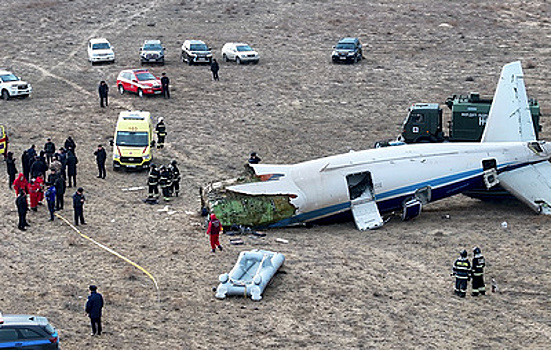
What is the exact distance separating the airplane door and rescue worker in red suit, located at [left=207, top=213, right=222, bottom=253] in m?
5.50

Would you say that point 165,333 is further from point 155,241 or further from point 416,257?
point 416,257

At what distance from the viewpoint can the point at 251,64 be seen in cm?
5984

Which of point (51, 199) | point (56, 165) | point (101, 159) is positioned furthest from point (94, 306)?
point (101, 159)

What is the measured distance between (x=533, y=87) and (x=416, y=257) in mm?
28451

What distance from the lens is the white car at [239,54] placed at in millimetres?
59406

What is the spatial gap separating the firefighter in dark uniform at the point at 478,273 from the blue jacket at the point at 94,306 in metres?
10.2

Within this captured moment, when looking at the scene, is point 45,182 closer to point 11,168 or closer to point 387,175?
point 11,168

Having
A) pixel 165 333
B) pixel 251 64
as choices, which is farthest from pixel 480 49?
pixel 165 333

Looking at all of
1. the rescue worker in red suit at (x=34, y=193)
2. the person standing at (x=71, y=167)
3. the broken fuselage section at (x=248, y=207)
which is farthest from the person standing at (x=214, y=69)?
the broken fuselage section at (x=248, y=207)

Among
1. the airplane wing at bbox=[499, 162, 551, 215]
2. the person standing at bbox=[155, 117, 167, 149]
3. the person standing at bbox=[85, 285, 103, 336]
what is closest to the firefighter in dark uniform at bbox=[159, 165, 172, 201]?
the person standing at bbox=[155, 117, 167, 149]

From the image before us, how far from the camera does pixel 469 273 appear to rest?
24.6 metres

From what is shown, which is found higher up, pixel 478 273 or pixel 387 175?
pixel 387 175

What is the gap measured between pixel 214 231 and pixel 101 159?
11.2 meters

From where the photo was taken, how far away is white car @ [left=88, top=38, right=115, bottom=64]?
6006cm
